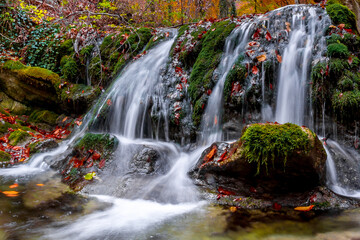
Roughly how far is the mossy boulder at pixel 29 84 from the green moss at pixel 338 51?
6933mm

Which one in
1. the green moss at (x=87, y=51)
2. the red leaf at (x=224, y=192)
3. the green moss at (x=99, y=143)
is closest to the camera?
the red leaf at (x=224, y=192)

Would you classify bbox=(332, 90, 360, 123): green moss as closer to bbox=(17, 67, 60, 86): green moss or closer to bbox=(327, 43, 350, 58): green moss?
bbox=(327, 43, 350, 58): green moss

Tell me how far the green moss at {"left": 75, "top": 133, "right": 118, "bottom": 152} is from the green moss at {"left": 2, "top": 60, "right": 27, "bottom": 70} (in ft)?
15.9

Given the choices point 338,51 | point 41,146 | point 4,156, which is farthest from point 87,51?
point 338,51

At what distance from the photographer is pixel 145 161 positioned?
12.9 feet

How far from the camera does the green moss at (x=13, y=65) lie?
24.8 ft

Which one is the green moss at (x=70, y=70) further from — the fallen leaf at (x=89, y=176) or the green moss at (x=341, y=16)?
the green moss at (x=341, y=16)

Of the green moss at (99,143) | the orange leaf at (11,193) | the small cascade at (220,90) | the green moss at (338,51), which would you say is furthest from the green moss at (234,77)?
the orange leaf at (11,193)

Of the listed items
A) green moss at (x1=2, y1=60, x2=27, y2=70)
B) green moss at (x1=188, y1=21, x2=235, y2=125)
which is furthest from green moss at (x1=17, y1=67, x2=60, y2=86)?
green moss at (x1=188, y1=21, x2=235, y2=125)

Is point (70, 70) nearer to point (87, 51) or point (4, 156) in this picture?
point (87, 51)

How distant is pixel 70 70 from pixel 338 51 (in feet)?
22.8

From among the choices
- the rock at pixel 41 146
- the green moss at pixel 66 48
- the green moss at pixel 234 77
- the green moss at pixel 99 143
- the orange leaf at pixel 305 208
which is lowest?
the orange leaf at pixel 305 208

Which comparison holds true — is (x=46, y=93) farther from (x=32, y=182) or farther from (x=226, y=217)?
(x=226, y=217)

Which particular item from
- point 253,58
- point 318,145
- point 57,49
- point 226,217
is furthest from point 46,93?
point 318,145
